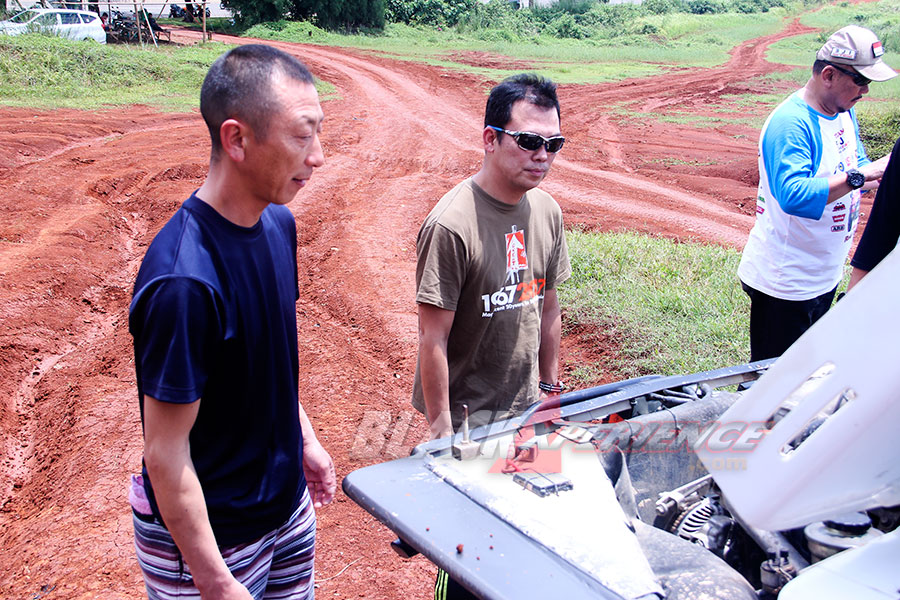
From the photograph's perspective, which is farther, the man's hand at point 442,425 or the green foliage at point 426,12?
the green foliage at point 426,12

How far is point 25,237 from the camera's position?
8.15 meters

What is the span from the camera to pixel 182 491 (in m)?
1.59

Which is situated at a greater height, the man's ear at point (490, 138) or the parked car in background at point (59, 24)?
the parked car in background at point (59, 24)

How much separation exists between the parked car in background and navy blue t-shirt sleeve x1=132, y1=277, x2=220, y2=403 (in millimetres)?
23198

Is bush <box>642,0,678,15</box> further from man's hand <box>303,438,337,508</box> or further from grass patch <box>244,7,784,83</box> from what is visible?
→ man's hand <box>303,438,337,508</box>

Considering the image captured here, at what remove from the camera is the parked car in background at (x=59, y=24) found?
20781 mm

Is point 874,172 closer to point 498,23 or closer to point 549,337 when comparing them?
point 549,337

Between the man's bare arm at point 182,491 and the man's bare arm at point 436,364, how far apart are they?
1048mm

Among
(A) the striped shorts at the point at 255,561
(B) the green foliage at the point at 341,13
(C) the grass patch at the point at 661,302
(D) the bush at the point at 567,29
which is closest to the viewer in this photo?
(A) the striped shorts at the point at 255,561

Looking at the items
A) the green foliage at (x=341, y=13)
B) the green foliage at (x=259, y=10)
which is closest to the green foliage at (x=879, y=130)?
the green foliage at (x=341, y=13)

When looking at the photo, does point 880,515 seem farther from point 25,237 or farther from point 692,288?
point 25,237

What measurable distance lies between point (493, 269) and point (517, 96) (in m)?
0.61

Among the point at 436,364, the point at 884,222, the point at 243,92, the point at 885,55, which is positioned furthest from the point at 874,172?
the point at 885,55

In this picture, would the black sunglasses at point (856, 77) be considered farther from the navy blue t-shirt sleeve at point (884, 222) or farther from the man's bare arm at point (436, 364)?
the man's bare arm at point (436, 364)
